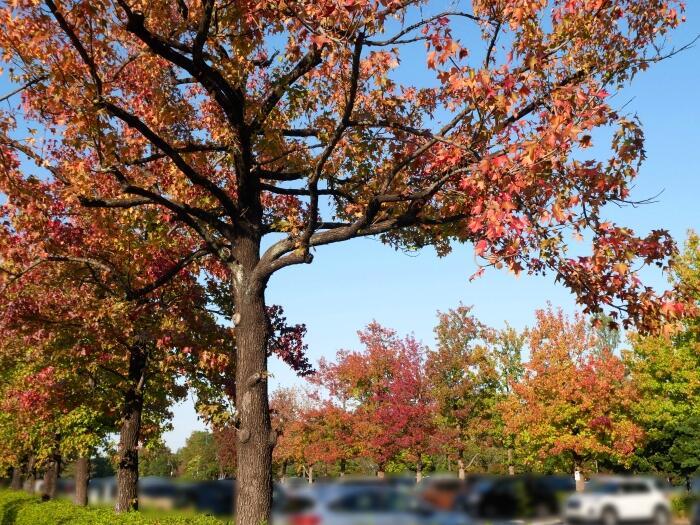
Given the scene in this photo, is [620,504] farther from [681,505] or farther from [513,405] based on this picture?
[513,405]

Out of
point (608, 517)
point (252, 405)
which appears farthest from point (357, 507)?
point (608, 517)

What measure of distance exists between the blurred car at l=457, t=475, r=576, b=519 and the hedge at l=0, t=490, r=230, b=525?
7100 mm

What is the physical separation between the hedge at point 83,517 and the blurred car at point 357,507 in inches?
56.7

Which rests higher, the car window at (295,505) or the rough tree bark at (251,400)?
the rough tree bark at (251,400)

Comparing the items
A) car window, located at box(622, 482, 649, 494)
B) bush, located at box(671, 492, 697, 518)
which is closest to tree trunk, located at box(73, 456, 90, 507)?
car window, located at box(622, 482, 649, 494)

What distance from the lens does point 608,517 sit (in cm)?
1417

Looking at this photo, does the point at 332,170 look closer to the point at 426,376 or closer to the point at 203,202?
the point at 203,202

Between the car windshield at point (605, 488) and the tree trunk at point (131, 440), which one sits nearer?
the car windshield at point (605, 488)

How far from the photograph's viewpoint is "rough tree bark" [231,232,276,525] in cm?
730

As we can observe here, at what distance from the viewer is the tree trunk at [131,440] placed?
1512cm

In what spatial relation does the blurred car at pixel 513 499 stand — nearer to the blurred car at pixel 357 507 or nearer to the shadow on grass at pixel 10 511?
the blurred car at pixel 357 507

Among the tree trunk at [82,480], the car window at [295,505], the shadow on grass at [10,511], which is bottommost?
the shadow on grass at [10,511]

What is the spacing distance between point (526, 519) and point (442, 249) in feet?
22.1

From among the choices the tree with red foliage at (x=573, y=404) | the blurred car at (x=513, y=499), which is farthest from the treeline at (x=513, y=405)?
the blurred car at (x=513, y=499)
